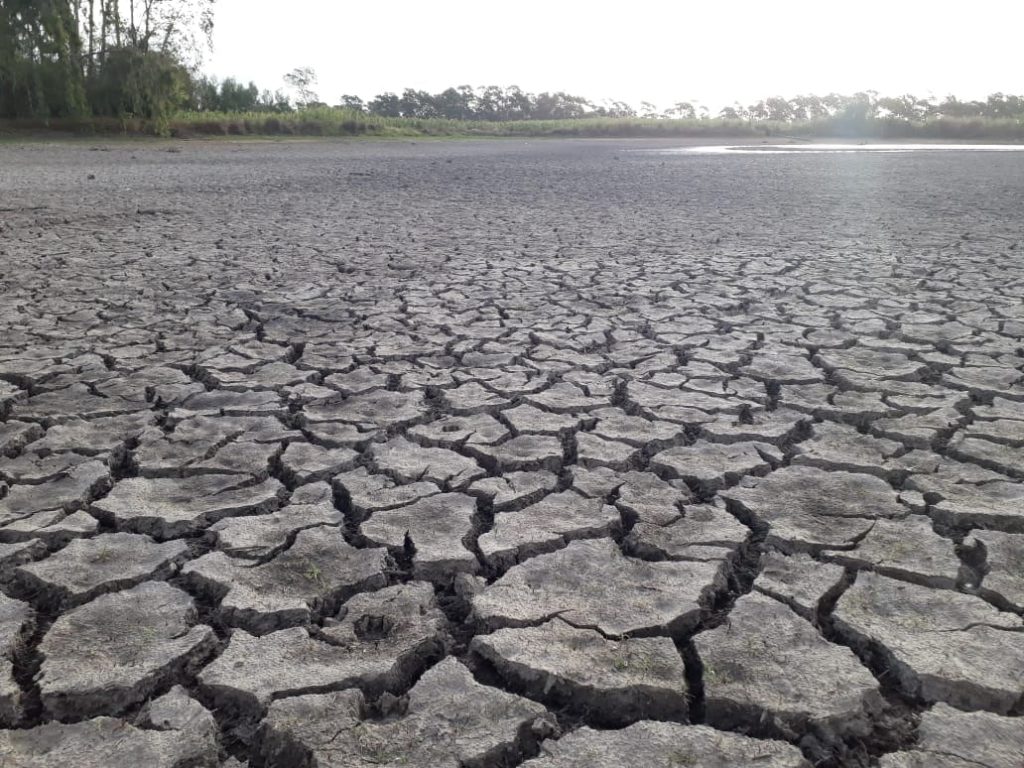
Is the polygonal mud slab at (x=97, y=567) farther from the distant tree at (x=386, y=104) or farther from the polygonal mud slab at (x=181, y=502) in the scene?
the distant tree at (x=386, y=104)

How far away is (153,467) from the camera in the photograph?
2.31 m

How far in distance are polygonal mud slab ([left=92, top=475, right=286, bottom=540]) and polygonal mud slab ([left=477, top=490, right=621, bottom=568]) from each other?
60 cm

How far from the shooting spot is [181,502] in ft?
6.92

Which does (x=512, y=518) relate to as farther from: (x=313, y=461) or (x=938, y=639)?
(x=938, y=639)

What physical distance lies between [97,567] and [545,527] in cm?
102

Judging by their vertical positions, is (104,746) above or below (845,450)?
below

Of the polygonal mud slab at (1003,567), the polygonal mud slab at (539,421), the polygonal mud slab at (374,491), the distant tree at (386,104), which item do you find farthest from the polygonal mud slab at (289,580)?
the distant tree at (386,104)

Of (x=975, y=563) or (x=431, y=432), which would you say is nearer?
(x=975, y=563)

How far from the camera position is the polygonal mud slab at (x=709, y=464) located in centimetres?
223

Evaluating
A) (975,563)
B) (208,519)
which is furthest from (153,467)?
(975,563)

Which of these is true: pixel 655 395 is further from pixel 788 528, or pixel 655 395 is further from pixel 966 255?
pixel 966 255

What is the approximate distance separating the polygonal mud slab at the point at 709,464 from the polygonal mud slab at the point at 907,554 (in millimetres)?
397

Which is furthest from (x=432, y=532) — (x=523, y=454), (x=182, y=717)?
(x=182, y=717)

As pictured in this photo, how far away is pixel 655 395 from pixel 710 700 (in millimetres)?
1602
